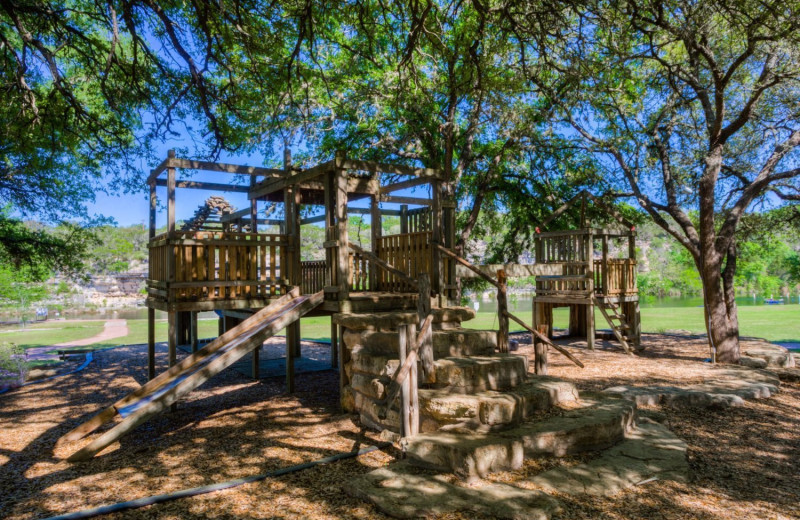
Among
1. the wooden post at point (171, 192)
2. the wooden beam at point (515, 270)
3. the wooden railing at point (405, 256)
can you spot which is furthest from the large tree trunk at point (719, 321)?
the wooden post at point (171, 192)

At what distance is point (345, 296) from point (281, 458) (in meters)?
2.94

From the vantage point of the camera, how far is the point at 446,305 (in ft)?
27.8

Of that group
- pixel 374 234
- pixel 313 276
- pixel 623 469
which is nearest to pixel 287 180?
pixel 374 234

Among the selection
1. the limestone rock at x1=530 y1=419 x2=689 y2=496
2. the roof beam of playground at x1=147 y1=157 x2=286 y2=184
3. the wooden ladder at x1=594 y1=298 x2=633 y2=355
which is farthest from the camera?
the wooden ladder at x1=594 y1=298 x2=633 y2=355

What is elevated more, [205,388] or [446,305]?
[446,305]

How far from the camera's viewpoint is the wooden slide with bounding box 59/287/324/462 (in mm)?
5621

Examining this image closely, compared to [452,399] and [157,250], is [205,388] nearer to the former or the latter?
[157,250]

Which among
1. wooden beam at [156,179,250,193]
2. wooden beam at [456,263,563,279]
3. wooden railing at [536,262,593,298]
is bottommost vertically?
wooden railing at [536,262,593,298]

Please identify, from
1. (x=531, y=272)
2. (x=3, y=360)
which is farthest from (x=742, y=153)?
(x=3, y=360)

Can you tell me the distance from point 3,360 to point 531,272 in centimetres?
1355

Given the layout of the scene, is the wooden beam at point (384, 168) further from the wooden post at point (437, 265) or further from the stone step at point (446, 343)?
the stone step at point (446, 343)

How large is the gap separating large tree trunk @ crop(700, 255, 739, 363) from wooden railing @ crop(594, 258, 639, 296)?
298cm

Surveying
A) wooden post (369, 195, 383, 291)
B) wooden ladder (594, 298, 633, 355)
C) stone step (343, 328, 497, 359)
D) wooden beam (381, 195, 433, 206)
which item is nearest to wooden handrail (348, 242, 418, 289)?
stone step (343, 328, 497, 359)

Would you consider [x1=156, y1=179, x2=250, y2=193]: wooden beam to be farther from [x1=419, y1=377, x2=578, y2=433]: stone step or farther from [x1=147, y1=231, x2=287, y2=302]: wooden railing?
[x1=419, y1=377, x2=578, y2=433]: stone step
